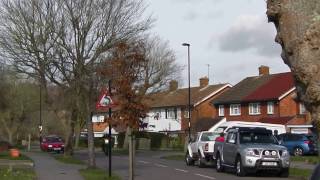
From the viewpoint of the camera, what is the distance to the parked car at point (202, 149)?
31094 millimetres

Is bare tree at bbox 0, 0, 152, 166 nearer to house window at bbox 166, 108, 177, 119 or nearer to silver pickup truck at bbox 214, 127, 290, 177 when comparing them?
silver pickup truck at bbox 214, 127, 290, 177

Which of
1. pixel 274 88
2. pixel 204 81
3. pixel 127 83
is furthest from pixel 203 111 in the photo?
pixel 127 83

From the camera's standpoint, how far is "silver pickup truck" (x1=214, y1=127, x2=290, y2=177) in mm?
24172

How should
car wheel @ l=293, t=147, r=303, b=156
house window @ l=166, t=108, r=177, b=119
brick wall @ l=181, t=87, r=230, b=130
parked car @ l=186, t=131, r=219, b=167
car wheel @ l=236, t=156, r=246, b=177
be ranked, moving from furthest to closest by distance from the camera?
house window @ l=166, t=108, r=177, b=119 < brick wall @ l=181, t=87, r=230, b=130 < car wheel @ l=293, t=147, r=303, b=156 < parked car @ l=186, t=131, r=219, b=167 < car wheel @ l=236, t=156, r=246, b=177

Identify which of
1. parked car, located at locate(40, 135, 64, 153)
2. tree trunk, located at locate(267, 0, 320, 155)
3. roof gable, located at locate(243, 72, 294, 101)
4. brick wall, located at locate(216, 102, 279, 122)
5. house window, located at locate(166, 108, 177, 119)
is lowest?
parked car, located at locate(40, 135, 64, 153)

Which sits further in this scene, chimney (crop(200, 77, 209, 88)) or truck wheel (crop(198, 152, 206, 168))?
chimney (crop(200, 77, 209, 88))

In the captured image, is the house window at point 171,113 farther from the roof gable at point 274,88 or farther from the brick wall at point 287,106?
the brick wall at point 287,106

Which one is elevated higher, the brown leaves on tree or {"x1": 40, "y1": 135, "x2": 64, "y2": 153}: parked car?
the brown leaves on tree

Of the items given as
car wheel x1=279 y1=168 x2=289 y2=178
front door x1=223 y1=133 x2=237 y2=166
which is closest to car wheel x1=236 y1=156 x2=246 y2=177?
front door x1=223 y1=133 x2=237 y2=166

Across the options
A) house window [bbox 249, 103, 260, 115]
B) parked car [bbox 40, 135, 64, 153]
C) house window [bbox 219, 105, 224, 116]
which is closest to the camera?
parked car [bbox 40, 135, 64, 153]

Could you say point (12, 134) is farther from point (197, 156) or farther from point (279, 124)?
point (197, 156)

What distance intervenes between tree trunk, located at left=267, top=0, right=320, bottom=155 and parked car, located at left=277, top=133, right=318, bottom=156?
131 feet

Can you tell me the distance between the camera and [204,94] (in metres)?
83.4

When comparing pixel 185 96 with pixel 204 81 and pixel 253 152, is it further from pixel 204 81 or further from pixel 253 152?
pixel 253 152
